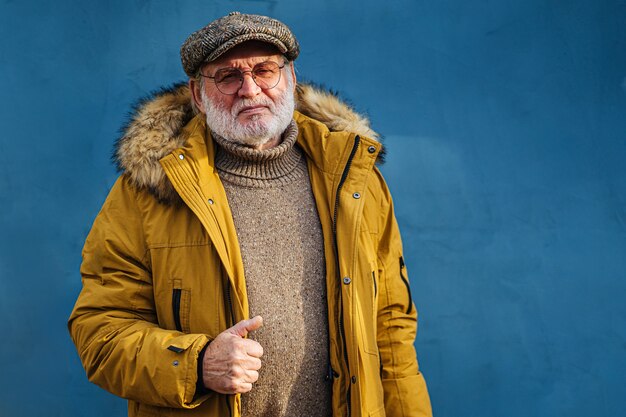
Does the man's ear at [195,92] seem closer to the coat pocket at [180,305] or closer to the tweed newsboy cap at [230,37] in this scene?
the tweed newsboy cap at [230,37]

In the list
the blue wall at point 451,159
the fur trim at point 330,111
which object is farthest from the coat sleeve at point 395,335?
the blue wall at point 451,159

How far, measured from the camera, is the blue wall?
3.23 meters

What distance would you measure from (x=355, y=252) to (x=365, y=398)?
0.50 metres

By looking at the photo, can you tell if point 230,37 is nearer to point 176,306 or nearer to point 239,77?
point 239,77

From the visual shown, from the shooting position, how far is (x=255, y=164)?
2689 millimetres

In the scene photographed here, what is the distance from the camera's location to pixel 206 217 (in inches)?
94.3

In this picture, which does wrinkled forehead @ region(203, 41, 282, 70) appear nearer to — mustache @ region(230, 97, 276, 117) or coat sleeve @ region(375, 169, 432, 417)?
mustache @ region(230, 97, 276, 117)

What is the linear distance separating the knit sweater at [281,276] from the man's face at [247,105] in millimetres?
52

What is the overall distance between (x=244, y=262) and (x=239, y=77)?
685 mm

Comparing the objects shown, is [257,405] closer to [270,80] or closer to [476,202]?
[270,80]

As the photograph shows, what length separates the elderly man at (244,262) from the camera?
7.66 ft

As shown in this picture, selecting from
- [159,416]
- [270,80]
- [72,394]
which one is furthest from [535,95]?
[72,394]

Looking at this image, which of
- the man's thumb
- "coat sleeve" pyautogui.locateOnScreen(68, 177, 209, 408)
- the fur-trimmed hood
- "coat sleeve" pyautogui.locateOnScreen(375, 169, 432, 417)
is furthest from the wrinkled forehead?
the man's thumb

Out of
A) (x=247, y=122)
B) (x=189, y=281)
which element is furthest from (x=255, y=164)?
(x=189, y=281)
